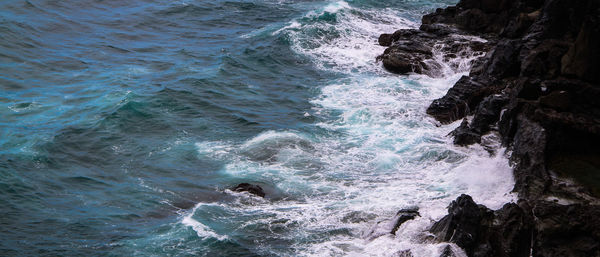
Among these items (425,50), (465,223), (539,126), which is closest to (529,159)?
(539,126)

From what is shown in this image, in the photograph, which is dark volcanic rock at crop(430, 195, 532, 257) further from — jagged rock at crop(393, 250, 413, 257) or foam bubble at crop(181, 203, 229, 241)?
foam bubble at crop(181, 203, 229, 241)

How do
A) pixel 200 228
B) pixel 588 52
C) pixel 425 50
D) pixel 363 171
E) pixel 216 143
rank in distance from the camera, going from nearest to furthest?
pixel 200 228 < pixel 588 52 < pixel 363 171 < pixel 216 143 < pixel 425 50

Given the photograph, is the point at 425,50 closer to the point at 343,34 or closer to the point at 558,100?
the point at 343,34

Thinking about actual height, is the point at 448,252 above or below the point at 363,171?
above

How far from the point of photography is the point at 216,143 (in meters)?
22.3

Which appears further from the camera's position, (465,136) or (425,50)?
(425,50)

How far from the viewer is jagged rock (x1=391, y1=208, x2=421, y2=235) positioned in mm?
15641

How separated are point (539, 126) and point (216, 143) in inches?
384

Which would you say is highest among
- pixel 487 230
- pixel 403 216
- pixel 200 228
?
pixel 487 230

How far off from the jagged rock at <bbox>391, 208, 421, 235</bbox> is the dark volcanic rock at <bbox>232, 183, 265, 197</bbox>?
3.91 m

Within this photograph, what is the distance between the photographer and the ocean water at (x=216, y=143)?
53.6ft

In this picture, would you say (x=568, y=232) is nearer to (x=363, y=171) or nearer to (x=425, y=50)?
(x=363, y=171)

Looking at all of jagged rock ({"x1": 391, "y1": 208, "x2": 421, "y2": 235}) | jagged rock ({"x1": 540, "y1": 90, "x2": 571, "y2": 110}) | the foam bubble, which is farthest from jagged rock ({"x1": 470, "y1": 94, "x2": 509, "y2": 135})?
the foam bubble

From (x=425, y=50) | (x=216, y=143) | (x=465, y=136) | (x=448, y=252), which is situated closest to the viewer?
(x=448, y=252)
